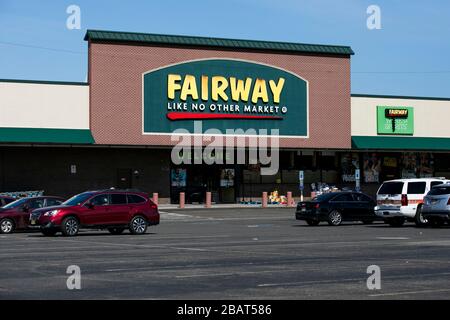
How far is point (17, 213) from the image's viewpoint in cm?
→ 3008

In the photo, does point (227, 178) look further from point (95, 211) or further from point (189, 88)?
point (95, 211)

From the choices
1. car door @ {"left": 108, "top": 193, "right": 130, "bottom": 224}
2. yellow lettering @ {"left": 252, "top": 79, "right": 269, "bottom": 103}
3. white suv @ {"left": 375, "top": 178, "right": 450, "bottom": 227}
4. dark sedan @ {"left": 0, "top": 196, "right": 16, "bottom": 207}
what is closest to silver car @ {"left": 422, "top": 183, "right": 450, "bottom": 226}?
white suv @ {"left": 375, "top": 178, "right": 450, "bottom": 227}

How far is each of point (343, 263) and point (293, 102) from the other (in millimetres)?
40447

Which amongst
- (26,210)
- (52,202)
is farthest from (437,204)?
(26,210)

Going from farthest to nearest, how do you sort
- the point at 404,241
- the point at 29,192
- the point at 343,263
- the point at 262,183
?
1. the point at 262,183
2. the point at 29,192
3. the point at 404,241
4. the point at 343,263

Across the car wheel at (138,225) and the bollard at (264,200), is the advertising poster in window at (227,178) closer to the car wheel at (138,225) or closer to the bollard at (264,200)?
the bollard at (264,200)

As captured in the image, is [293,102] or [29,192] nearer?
[29,192]

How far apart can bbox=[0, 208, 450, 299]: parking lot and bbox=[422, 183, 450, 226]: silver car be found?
1.67 m

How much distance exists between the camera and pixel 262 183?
186ft

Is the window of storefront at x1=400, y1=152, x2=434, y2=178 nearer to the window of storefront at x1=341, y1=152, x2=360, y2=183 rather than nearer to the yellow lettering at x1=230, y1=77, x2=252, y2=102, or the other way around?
the window of storefront at x1=341, y1=152, x2=360, y2=183
